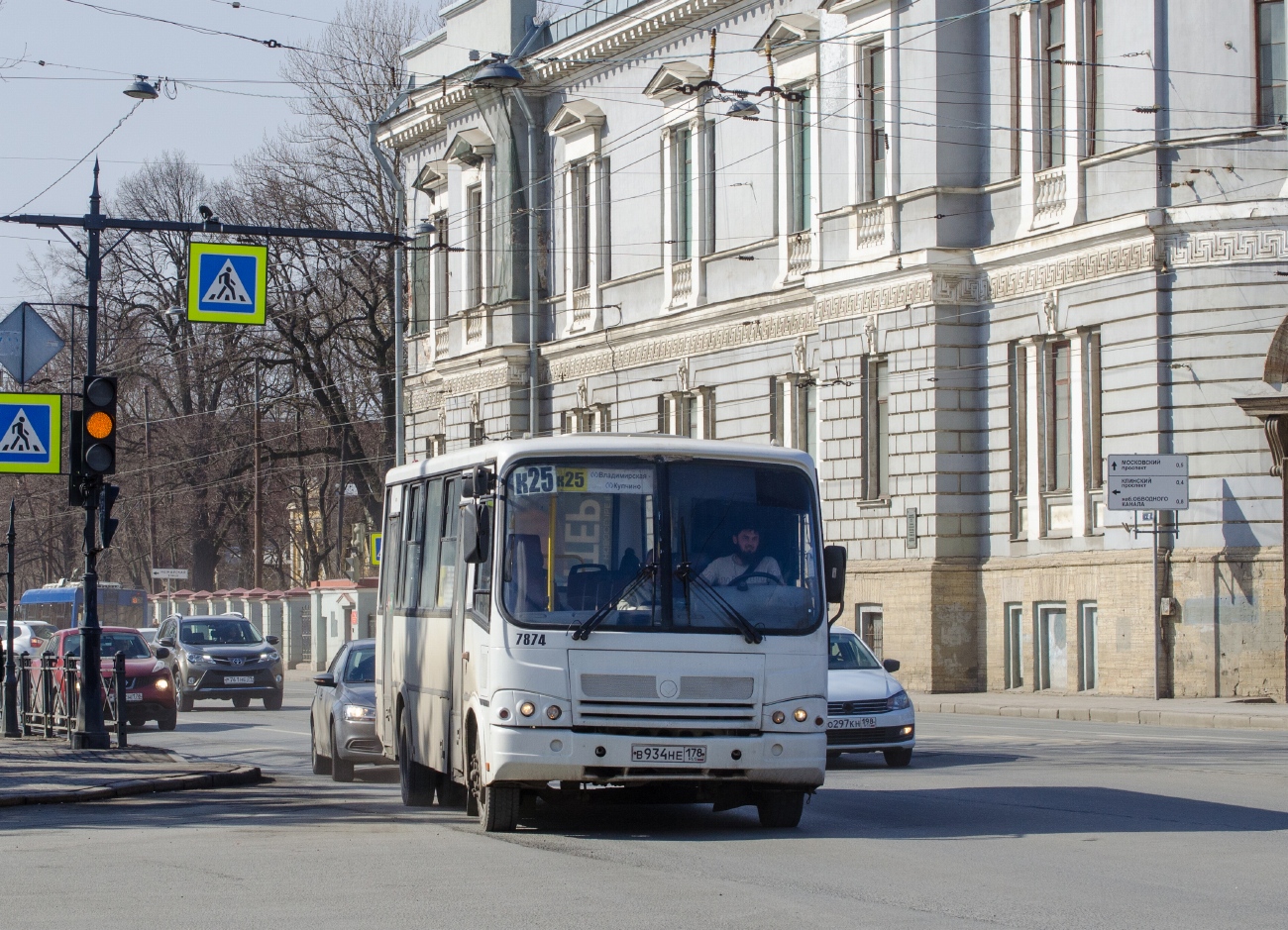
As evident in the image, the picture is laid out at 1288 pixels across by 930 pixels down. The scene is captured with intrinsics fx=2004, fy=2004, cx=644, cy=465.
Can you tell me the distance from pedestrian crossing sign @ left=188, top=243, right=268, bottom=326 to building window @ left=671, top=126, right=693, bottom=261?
21748 mm

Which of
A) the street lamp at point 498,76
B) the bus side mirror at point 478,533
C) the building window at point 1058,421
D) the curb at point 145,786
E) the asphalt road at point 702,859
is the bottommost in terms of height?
the curb at point 145,786

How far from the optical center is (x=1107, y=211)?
3209cm

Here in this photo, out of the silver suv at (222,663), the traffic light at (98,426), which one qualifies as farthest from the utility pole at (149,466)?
the traffic light at (98,426)

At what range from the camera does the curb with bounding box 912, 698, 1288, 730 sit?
85.3ft

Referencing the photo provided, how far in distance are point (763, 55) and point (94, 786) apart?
86.6 ft

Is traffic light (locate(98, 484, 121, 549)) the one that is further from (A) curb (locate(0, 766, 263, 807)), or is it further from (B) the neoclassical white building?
(B) the neoclassical white building

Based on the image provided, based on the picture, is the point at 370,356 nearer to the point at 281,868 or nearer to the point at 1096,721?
the point at 1096,721

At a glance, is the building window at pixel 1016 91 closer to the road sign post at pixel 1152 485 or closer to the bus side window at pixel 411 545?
the road sign post at pixel 1152 485

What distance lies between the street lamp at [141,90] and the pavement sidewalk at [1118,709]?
14.8 metres

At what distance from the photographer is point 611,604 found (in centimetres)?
1264

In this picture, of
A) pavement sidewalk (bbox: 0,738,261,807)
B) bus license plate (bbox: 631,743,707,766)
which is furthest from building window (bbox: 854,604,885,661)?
bus license plate (bbox: 631,743,707,766)

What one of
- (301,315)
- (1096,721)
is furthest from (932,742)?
(301,315)

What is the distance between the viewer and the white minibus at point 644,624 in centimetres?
1253

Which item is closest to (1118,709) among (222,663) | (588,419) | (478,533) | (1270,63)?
(1270,63)
